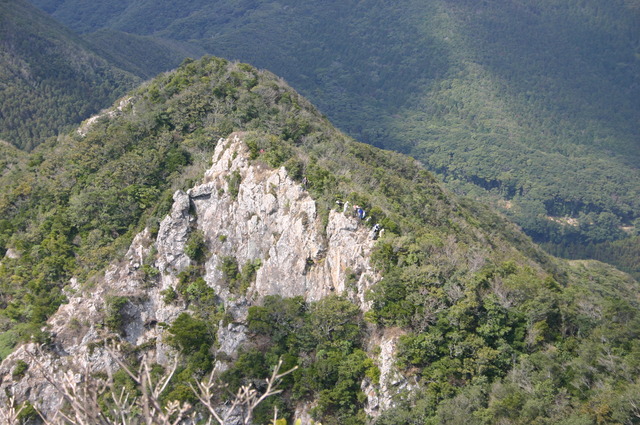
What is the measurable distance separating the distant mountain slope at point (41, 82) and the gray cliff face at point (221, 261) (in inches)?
4234

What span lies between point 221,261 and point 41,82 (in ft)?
479

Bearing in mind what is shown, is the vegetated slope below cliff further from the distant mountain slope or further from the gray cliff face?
the distant mountain slope

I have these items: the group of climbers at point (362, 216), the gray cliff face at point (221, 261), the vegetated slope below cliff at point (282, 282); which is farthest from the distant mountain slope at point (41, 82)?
the group of climbers at point (362, 216)

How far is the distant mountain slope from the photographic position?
470 feet

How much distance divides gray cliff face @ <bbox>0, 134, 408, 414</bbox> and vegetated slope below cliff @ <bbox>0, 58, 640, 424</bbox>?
0.55ft

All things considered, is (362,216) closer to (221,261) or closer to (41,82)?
(221,261)

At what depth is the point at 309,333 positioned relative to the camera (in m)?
39.8

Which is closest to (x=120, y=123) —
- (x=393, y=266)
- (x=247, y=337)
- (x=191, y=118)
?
(x=191, y=118)

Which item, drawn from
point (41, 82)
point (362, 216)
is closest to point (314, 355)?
point (362, 216)

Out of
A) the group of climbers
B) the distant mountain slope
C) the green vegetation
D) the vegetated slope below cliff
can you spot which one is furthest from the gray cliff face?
the distant mountain slope

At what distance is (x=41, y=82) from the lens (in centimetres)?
16200

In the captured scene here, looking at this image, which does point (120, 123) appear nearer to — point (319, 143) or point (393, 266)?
point (319, 143)

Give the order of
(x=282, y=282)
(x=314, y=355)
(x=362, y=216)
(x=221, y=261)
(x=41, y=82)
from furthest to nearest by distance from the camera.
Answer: (x=41, y=82) < (x=221, y=261) < (x=282, y=282) < (x=362, y=216) < (x=314, y=355)

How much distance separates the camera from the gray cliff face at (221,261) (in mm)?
42375
